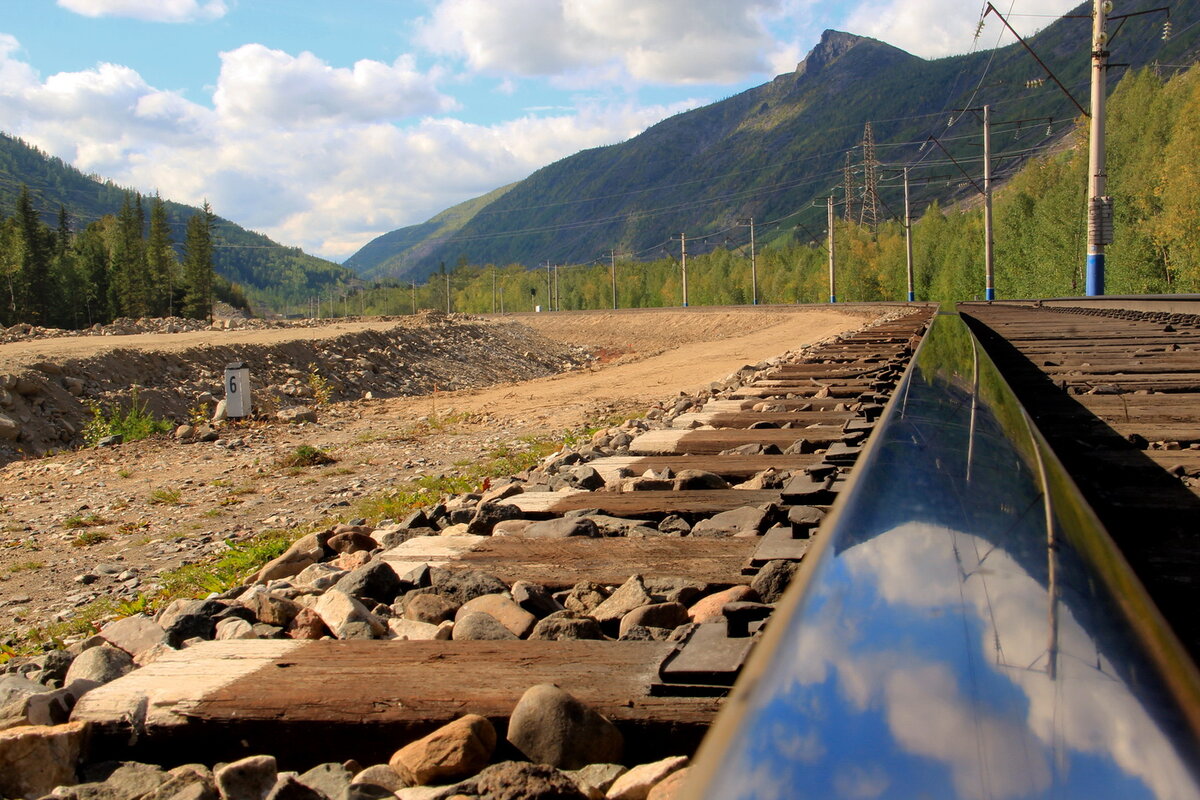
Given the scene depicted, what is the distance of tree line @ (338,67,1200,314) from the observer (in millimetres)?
38281

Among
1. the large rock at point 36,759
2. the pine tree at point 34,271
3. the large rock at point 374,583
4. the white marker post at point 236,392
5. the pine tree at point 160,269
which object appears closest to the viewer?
the large rock at point 36,759

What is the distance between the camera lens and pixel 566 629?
1992 millimetres

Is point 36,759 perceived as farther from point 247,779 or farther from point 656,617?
point 656,617

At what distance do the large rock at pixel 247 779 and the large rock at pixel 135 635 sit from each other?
1.07 metres

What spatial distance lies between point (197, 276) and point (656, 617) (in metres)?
86.4

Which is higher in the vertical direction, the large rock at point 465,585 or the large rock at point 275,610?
the large rock at point 465,585

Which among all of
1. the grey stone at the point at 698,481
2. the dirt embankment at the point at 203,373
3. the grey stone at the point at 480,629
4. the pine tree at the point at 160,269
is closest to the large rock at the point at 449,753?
the grey stone at the point at 480,629

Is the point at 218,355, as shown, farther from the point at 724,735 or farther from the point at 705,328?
the point at 705,328

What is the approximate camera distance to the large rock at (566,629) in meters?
1.99

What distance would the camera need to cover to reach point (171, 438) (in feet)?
37.8

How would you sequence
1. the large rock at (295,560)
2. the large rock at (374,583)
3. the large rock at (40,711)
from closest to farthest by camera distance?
the large rock at (40,711)
the large rock at (374,583)
the large rock at (295,560)

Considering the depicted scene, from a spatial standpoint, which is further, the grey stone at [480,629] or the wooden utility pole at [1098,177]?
the wooden utility pole at [1098,177]

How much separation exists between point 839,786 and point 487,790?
819mm

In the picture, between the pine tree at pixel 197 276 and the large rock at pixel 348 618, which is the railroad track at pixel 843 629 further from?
the pine tree at pixel 197 276
